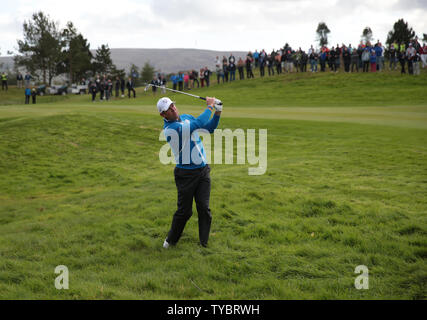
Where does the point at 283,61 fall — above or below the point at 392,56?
above

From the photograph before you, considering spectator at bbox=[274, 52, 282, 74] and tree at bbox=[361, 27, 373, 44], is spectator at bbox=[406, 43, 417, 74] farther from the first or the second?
tree at bbox=[361, 27, 373, 44]

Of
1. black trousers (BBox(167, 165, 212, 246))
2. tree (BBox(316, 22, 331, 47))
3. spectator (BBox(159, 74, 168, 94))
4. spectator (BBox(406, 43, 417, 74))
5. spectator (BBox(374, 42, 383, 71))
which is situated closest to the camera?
black trousers (BBox(167, 165, 212, 246))

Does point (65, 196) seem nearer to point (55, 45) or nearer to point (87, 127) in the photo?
point (87, 127)

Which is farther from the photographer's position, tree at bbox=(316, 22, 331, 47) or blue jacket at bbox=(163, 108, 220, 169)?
tree at bbox=(316, 22, 331, 47)

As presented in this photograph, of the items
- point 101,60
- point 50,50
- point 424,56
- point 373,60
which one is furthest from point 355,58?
point 101,60

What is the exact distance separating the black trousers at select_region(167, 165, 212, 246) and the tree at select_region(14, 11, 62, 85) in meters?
78.3

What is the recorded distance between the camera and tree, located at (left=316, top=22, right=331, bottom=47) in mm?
112312

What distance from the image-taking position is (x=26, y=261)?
6539 millimetres

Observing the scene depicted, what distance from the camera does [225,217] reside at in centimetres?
851

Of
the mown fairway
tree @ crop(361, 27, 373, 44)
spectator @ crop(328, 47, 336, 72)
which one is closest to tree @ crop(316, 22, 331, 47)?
tree @ crop(361, 27, 373, 44)

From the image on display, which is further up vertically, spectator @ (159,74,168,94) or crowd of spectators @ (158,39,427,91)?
crowd of spectators @ (158,39,427,91)

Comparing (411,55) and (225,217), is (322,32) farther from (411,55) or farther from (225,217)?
(225,217)

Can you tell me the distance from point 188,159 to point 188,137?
40 cm

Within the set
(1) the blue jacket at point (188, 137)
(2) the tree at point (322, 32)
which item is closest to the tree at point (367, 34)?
(2) the tree at point (322, 32)
